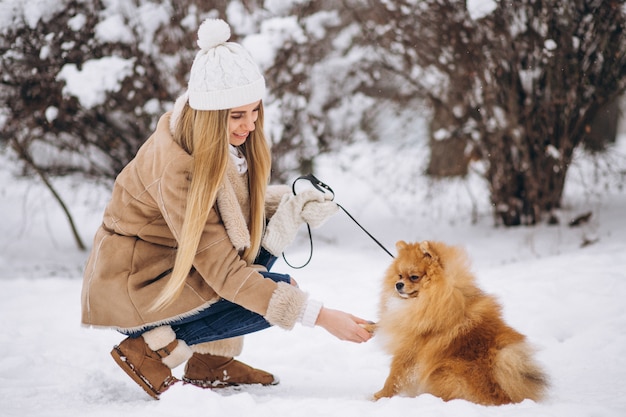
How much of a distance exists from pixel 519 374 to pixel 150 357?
1539 mm

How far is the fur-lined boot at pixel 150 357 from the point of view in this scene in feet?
8.24

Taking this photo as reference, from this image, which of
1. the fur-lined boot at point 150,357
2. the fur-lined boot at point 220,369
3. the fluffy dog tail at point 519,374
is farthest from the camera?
the fur-lined boot at point 220,369

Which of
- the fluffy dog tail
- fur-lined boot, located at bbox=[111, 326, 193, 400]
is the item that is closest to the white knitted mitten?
fur-lined boot, located at bbox=[111, 326, 193, 400]

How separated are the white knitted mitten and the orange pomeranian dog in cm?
41

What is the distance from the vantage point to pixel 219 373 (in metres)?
2.90

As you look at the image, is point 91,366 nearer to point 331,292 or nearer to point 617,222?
point 331,292

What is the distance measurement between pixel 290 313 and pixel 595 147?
4697mm

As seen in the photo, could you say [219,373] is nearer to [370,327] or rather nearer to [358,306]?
[370,327]

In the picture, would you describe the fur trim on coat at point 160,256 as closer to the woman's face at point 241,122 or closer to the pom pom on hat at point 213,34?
the woman's face at point 241,122

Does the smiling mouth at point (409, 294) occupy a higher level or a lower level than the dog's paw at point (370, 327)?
higher

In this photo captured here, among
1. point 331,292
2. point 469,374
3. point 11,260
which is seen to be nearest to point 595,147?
point 331,292

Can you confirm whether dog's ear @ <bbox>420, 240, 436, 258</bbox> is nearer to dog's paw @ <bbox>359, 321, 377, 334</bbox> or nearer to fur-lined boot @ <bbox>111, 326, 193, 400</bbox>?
dog's paw @ <bbox>359, 321, 377, 334</bbox>

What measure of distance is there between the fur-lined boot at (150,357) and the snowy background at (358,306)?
0.35ft

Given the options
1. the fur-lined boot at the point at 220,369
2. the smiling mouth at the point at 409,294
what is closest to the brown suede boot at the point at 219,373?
the fur-lined boot at the point at 220,369
